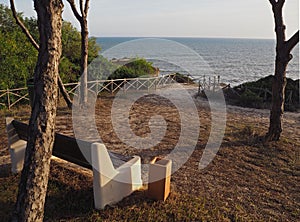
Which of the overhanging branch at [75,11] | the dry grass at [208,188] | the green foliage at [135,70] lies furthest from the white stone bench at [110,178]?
the green foliage at [135,70]

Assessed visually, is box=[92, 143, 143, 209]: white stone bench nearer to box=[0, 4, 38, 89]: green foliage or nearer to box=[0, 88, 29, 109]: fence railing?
box=[0, 88, 29, 109]: fence railing

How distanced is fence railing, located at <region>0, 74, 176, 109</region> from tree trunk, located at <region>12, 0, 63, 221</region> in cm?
833

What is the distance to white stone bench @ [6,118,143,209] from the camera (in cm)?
300

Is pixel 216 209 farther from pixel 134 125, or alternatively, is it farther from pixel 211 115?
pixel 211 115

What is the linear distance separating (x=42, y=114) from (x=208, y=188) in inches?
115

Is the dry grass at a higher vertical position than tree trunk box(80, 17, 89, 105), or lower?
lower

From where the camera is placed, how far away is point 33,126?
2455 millimetres

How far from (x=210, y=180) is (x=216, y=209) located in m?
1.02

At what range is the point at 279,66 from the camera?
6625mm

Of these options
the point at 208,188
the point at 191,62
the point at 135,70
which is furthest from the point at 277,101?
the point at 191,62

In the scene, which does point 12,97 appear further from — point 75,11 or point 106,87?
point 106,87

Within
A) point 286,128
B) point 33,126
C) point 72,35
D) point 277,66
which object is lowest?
point 286,128

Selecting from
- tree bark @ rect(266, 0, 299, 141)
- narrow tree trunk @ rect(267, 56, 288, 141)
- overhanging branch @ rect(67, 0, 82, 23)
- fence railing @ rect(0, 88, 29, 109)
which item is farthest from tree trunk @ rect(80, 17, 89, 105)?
narrow tree trunk @ rect(267, 56, 288, 141)

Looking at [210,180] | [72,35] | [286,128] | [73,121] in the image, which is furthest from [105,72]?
[210,180]
